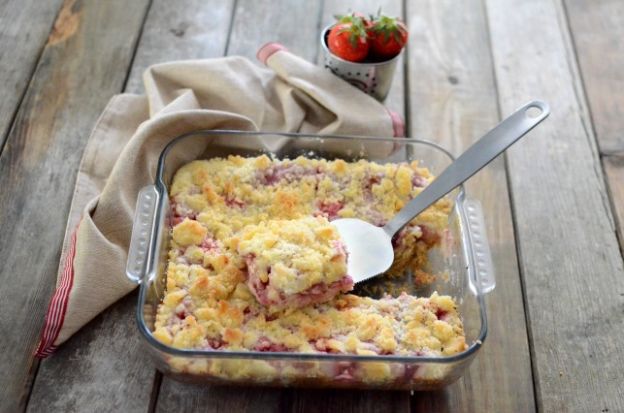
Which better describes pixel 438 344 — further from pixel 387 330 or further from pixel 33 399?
pixel 33 399

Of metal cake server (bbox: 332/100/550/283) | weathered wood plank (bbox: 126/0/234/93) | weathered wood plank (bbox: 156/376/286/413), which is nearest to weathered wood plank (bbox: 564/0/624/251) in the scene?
→ metal cake server (bbox: 332/100/550/283)

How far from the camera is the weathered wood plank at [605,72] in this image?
2.08 metres

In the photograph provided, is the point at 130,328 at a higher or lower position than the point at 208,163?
lower

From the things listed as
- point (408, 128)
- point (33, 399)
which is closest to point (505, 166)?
point (408, 128)

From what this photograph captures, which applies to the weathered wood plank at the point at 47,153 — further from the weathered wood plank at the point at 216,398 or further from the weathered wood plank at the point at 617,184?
the weathered wood plank at the point at 617,184

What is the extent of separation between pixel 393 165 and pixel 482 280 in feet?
1.33

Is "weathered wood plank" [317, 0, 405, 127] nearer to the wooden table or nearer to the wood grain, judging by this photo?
the wooden table

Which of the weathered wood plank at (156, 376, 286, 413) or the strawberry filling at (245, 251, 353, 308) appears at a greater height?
the strawberry filling at (245, 251, 353, 308)

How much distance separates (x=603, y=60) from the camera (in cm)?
239

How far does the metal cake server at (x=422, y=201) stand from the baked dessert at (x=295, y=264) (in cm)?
11

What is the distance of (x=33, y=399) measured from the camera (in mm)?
1470

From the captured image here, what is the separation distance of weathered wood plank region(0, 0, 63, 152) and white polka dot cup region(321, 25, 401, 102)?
891 mm

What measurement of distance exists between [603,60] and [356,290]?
52.9 inches

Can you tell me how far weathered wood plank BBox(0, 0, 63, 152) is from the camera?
205 centimetres
